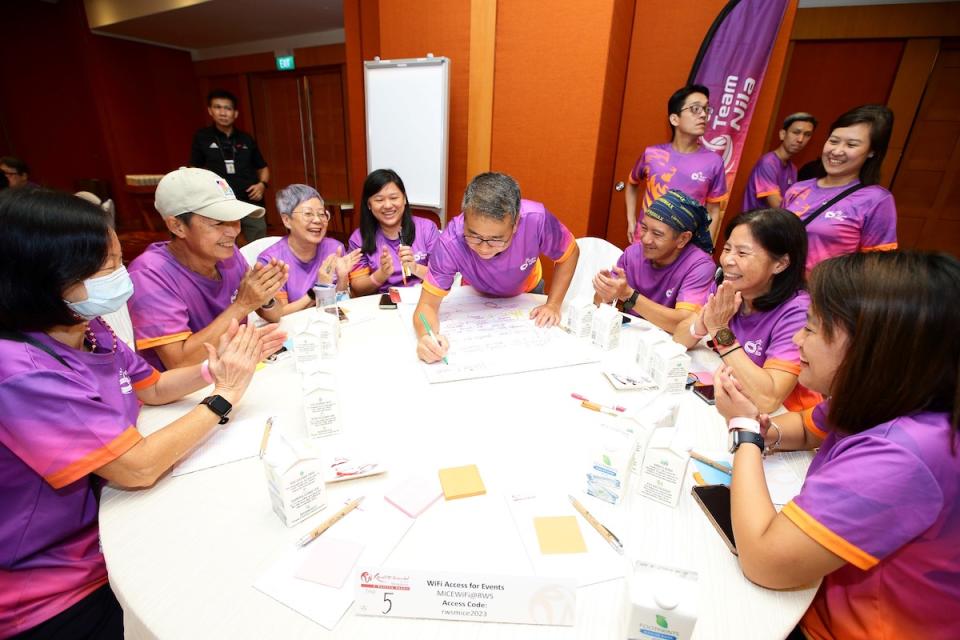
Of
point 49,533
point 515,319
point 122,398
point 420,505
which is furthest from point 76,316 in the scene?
point 515,319

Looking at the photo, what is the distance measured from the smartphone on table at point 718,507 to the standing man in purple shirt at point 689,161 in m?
2.28

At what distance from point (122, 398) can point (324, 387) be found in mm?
497

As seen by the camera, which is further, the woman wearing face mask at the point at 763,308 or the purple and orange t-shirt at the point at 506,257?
the purple and orange t-shirt at the point at 506,257

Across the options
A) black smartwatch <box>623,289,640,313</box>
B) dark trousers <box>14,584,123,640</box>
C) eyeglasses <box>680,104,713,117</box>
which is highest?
eyeglasses <box>680,104,713,117</box>

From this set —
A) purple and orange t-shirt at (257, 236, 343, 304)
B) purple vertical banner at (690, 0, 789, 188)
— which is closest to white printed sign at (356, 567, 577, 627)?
purple and orange t-shirt at (257, 236, 343, 304)

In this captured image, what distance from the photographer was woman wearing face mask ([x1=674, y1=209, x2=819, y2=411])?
52.4 inches

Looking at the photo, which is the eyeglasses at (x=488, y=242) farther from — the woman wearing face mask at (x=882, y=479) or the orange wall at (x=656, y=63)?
the orange wall at (x=656, y=63)

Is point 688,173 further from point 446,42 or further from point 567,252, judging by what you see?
point 446,42

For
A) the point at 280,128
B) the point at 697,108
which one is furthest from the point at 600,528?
the point at 280,128

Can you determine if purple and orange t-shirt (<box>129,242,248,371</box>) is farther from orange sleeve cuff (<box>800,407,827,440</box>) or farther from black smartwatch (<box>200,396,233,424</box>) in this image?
orange sleeve cuff (<box>800,407,827,440</box>)

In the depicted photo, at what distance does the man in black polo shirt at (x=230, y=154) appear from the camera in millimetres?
4199

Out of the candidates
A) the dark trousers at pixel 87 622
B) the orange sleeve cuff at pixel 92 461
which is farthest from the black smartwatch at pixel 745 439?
the dark trousers at pixel 87 622

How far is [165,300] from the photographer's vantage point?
146cm

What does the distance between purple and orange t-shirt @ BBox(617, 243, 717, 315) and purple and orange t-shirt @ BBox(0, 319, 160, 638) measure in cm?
191
